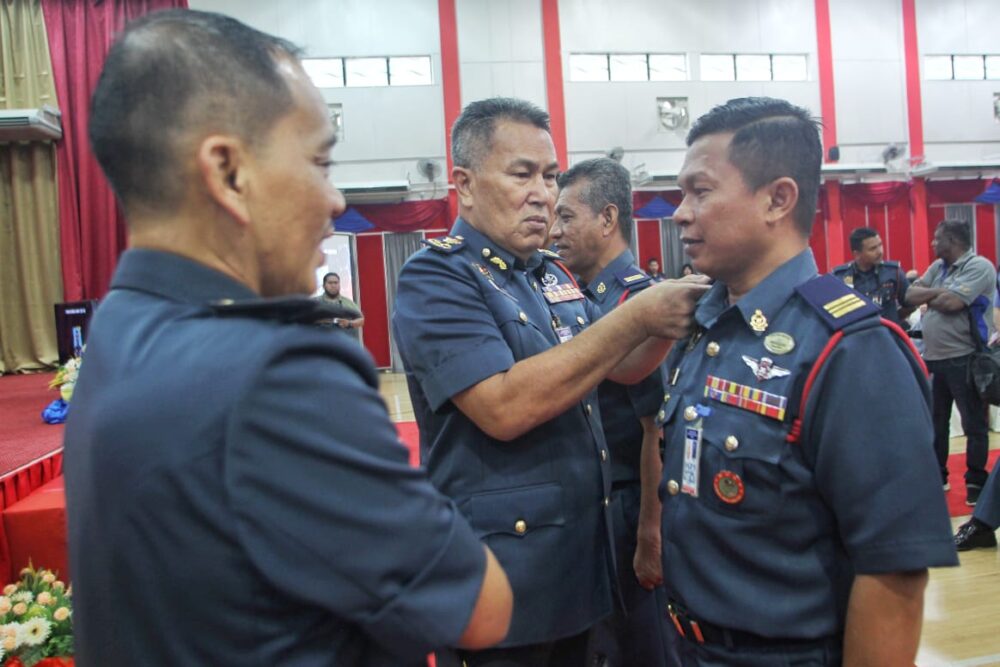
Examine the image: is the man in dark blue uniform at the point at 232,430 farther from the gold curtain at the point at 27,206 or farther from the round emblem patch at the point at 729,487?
the gold curtain at the point at 27,206

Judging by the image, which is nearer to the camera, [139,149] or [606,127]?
[139,149]

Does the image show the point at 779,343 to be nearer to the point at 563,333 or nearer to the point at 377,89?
the point at 563,333

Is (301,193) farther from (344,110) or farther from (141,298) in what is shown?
(344,110)

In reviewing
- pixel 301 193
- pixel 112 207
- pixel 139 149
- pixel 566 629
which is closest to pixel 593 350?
pixel 566 629

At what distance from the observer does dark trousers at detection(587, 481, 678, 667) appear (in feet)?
6.86

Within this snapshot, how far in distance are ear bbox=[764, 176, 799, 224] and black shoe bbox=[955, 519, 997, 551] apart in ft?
10.8

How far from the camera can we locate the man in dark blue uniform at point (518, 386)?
1.41 m

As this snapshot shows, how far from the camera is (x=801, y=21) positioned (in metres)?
13.6

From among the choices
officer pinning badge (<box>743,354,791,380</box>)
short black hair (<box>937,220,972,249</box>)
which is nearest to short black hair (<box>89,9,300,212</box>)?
officer pinning badge (<box>743,354,791,380</box>)

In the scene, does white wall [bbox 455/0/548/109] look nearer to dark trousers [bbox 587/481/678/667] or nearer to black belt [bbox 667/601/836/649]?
dark trousers [bbox 587/481/678/667]

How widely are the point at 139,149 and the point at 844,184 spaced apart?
1524 cm

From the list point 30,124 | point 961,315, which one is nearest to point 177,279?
point 961,315

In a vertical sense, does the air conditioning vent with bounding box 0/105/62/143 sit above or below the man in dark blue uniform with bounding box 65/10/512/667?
above

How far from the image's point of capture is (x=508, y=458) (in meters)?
1.52
